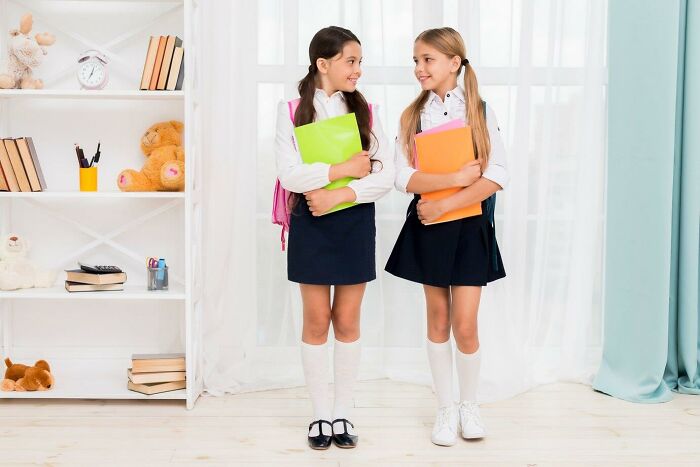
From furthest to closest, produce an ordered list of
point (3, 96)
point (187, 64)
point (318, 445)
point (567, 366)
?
1. point (567, 366)
2. point (3, 96)
3. point (187, 64)
4. point (318, 445)

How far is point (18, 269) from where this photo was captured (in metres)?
2.47

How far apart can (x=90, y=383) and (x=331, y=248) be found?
1.03 metres

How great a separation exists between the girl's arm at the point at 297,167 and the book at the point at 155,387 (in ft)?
2.78

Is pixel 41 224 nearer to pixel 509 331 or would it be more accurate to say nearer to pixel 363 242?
pixel 363 242

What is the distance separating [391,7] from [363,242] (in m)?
0.96

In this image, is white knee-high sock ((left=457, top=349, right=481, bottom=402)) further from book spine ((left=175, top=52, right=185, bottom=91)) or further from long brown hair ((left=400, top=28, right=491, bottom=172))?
book spine ((left=175, top=52, right=185, bottom=91))

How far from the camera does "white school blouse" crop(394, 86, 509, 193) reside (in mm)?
2066

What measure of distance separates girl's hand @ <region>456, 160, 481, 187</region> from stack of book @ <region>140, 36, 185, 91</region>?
3.15 feet

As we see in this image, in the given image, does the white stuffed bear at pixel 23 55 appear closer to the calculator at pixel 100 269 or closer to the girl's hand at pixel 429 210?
the calculator at pixel 100 269

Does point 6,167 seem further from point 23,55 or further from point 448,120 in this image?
point 448,120

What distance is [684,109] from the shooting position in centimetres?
252

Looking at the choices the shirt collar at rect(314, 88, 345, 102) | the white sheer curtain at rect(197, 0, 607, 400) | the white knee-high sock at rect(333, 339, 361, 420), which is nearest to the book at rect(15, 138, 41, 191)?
the white sheer curtain at rect(197, 0, 607, 400)

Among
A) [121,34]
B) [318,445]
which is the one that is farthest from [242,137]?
[318,445]

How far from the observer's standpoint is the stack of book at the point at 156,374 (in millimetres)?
2418
